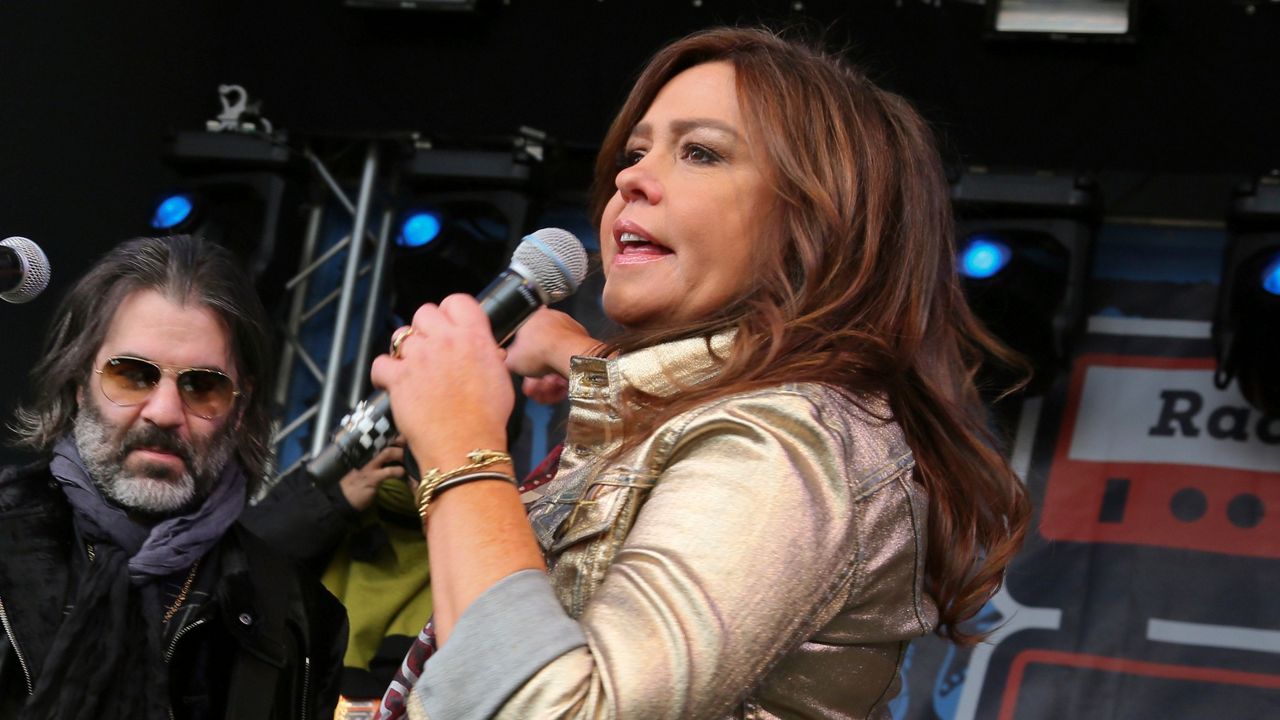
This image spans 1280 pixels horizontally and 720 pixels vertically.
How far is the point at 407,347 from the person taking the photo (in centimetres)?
125

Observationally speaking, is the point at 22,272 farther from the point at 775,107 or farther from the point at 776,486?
the point at 776,486

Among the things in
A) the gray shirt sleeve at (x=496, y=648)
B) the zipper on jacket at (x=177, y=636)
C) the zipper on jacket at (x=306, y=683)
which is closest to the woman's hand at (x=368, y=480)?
the zipper on jacket at (x=306, y=683)

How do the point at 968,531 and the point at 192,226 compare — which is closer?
the point at 968,531

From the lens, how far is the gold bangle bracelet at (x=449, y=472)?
1.16 meters

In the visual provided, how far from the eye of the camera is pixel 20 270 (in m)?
1.72

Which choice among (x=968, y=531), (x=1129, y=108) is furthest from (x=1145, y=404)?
(x=968, y=531)

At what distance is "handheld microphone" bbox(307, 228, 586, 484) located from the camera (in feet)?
4.23

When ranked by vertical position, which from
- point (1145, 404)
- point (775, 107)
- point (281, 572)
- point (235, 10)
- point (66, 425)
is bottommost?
point (281, 572)

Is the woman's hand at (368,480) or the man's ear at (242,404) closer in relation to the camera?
the man's ear at (242,404)

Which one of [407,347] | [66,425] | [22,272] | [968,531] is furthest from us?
[66,425]

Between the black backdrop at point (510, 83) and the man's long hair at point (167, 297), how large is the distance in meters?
1.60

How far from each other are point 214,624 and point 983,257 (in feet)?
7.06

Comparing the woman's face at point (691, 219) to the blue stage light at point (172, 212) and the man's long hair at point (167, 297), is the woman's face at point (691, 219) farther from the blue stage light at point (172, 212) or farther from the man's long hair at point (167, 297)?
the blue stage light at point (172, 212)

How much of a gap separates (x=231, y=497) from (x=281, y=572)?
0.51ft
